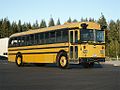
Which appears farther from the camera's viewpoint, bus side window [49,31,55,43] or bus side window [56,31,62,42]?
bus side window [49,31,55,43]

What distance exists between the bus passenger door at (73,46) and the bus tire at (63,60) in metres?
0.40

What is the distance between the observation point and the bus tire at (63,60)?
77.8ft

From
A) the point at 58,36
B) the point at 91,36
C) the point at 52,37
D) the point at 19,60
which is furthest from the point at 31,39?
the point at 91,36

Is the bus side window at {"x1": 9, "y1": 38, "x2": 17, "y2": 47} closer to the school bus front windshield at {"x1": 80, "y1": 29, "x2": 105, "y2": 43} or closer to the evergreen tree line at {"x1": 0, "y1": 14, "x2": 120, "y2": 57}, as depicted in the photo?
the school bus front windshield at {"x1": 80, "y1": 29, "x2": 105, "y2": 43}

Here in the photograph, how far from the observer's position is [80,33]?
23188mm

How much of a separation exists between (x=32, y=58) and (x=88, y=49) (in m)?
6.17

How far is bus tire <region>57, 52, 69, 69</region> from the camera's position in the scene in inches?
933

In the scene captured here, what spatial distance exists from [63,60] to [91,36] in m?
2.49

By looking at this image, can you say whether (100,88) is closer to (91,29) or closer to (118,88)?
(118,88)

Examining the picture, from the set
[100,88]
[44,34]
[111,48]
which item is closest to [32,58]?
[44,34]

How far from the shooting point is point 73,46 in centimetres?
2328

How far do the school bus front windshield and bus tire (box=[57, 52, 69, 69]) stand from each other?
169cm

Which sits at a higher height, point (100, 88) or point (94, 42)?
point (94, 42)

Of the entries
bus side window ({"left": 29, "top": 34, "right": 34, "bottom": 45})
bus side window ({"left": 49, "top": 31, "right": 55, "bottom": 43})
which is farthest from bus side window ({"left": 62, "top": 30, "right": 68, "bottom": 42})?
bus side window ({"left": 29, "top": 34, "right": 34, "bottom": 45})
